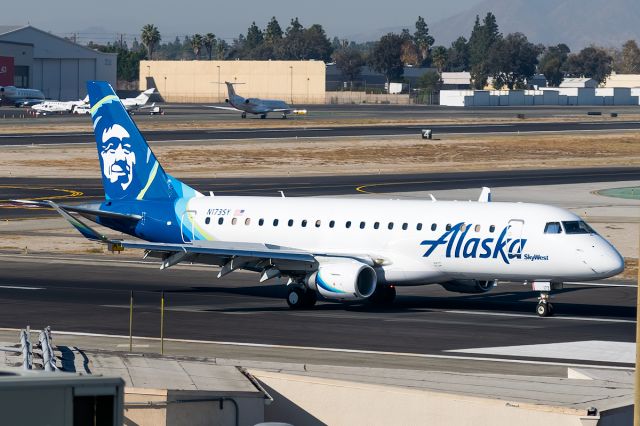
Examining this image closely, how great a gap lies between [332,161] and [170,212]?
221 feet

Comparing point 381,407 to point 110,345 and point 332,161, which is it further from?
point 332,161

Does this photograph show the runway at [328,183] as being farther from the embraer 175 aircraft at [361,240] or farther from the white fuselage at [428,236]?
the white fuselage at [428,236]

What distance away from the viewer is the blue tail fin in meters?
49.6

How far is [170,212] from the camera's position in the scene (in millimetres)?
48406

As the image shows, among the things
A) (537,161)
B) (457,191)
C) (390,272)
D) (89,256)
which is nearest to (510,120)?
(537,161)

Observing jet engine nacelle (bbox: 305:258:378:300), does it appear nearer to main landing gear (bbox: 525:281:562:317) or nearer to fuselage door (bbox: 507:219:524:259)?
fuselage door (bbox: 507:219:524:259)

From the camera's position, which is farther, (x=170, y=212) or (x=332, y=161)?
(x=332, y=161)

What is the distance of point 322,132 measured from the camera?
495 feet

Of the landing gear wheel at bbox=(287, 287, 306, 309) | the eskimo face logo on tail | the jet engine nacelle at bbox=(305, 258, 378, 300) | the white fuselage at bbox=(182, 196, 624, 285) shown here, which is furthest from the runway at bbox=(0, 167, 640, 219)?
the jet engine nacelle at bbox=(305, 258, 378, 300)

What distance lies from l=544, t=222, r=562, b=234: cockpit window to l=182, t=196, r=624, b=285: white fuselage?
0.10m

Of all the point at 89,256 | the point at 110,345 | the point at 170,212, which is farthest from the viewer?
the point at 89,256

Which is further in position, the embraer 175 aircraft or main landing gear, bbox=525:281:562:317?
main landing gear, bbox=525:281:562:317

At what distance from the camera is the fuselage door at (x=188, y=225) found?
48125 millimetres

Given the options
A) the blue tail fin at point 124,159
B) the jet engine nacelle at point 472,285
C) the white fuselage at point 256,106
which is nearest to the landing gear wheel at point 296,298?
the jet engine nacelle at point 472,285
